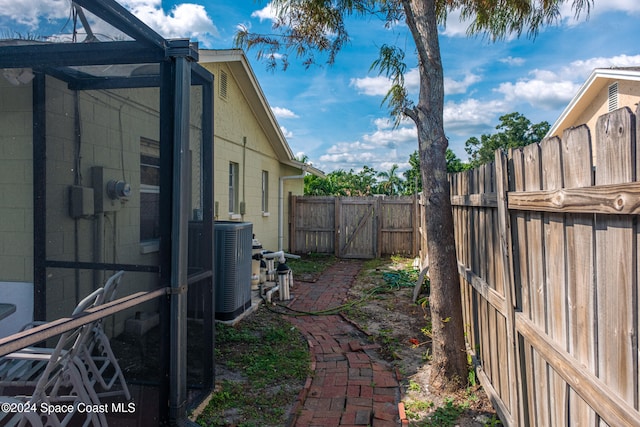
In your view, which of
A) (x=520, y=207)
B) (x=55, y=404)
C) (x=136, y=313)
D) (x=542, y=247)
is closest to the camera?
(x=542, y=247)

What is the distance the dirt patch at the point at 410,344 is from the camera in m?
2.98

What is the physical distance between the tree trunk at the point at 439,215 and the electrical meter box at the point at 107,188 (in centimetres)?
250

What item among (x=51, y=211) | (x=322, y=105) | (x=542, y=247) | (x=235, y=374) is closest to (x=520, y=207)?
(x=542, y=247)

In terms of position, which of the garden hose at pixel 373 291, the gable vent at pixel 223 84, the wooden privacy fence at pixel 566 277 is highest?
the gable vent at pixel 223 84

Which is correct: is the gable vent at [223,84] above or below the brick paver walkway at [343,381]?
above

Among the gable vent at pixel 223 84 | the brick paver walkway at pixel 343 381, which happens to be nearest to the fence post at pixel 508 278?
the brick paver walkway at pixel 343 381

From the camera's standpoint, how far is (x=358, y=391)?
3.49 metres

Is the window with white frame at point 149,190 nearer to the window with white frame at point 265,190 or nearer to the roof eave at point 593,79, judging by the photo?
the window with white frame at point 265,190

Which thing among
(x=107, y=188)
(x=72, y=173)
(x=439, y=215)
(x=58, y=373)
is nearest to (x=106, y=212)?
(x=107, y=188)

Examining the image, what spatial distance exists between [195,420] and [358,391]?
4.59ft

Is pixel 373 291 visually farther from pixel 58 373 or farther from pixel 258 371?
pixel 58 373

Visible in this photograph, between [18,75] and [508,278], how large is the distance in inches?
159

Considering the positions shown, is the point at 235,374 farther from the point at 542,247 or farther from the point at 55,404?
the point at 542,247

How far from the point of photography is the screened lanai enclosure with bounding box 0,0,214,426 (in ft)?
8.33
